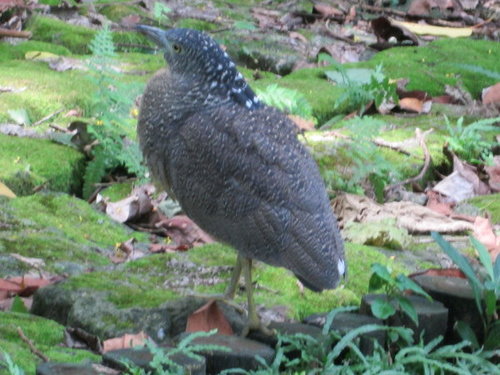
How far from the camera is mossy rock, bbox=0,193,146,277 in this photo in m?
4.59

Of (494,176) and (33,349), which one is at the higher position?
(33,349)

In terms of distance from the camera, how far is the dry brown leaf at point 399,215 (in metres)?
5.51

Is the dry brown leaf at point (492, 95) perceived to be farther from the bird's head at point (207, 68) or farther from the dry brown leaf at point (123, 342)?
the dry brown leaf at point (123, 342)

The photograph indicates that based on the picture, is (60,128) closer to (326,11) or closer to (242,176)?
(242,176)

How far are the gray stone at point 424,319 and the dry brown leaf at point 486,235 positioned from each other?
1.41 metres

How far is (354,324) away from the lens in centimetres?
368

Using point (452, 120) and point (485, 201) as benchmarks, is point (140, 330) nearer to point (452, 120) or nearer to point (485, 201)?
point (485, 201)

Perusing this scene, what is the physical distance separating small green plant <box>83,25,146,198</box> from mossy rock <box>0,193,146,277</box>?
0.46 meters

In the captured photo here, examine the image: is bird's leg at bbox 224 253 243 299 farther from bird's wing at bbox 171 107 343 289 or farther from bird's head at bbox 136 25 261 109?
bird's head at bbox 136 25 261 109

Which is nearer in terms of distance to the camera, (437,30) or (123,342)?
(123,342)

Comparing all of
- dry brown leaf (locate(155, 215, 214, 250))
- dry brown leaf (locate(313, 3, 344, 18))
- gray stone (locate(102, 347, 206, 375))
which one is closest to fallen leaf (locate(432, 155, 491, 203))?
dry brown leaf (locate(155, 215, 214, 250))

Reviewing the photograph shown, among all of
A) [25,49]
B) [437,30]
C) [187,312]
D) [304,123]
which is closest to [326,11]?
[437,30]

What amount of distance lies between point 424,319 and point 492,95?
14.9ft

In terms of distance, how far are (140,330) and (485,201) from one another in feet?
9.65
